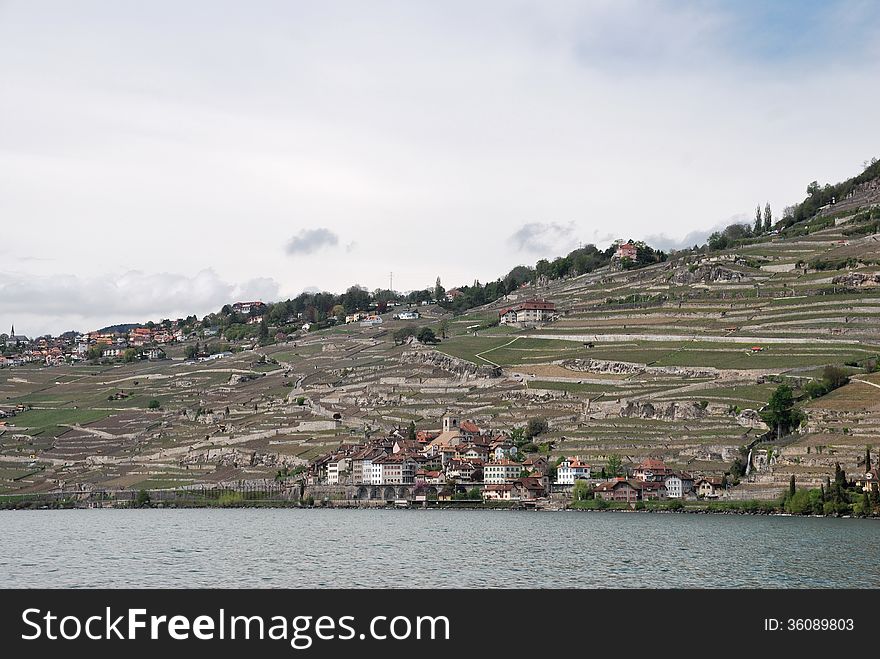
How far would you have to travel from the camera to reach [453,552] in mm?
59156

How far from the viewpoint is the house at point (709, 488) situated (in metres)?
95.7

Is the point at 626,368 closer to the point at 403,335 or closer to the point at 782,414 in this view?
the point at 782,414

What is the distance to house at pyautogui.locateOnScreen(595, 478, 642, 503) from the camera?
3826 inches

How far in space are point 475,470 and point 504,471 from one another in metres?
3.97

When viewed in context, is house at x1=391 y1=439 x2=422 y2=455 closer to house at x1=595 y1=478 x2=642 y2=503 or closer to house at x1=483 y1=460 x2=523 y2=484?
house at x1=483 y1=460 x2=523 y2=484

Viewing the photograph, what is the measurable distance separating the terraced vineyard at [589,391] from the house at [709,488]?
2.54m

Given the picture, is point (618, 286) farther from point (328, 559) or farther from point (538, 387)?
point (328, 559)

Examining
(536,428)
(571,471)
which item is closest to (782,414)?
(571,471)

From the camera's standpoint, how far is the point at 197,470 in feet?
430

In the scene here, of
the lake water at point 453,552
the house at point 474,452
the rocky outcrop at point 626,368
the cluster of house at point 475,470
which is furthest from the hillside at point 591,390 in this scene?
the lake water at point 453,552
